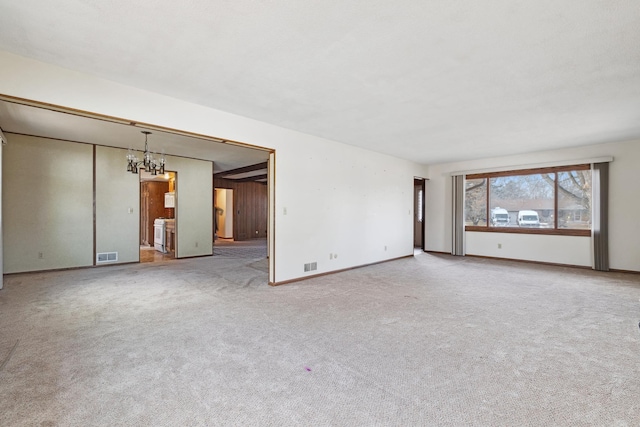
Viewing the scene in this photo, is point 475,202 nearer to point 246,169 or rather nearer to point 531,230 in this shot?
point 531,230

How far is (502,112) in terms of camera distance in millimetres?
3990

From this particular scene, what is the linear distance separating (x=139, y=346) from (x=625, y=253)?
25.9 ft

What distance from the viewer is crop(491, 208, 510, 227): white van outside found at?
23.6 feet

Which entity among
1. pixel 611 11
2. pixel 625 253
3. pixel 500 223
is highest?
pixel 611 11

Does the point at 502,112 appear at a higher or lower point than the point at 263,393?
higher

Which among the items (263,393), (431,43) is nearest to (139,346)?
(263,393)

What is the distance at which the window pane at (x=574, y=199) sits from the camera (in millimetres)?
6109

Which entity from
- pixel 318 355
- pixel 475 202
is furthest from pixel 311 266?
pixel 475 202

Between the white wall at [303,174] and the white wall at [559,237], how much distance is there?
3.44 feet

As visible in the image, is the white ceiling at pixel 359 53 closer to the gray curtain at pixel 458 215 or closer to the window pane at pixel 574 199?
the window pane at pixel 574 199

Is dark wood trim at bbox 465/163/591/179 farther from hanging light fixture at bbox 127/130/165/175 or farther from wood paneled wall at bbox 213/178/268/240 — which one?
wood paneled wall at bbox 213/178/268/240

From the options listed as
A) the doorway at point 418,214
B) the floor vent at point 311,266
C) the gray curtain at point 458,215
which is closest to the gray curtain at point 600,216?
the gray curtain at point 458,215

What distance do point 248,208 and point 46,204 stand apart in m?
6.99

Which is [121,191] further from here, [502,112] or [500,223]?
[500,223]
